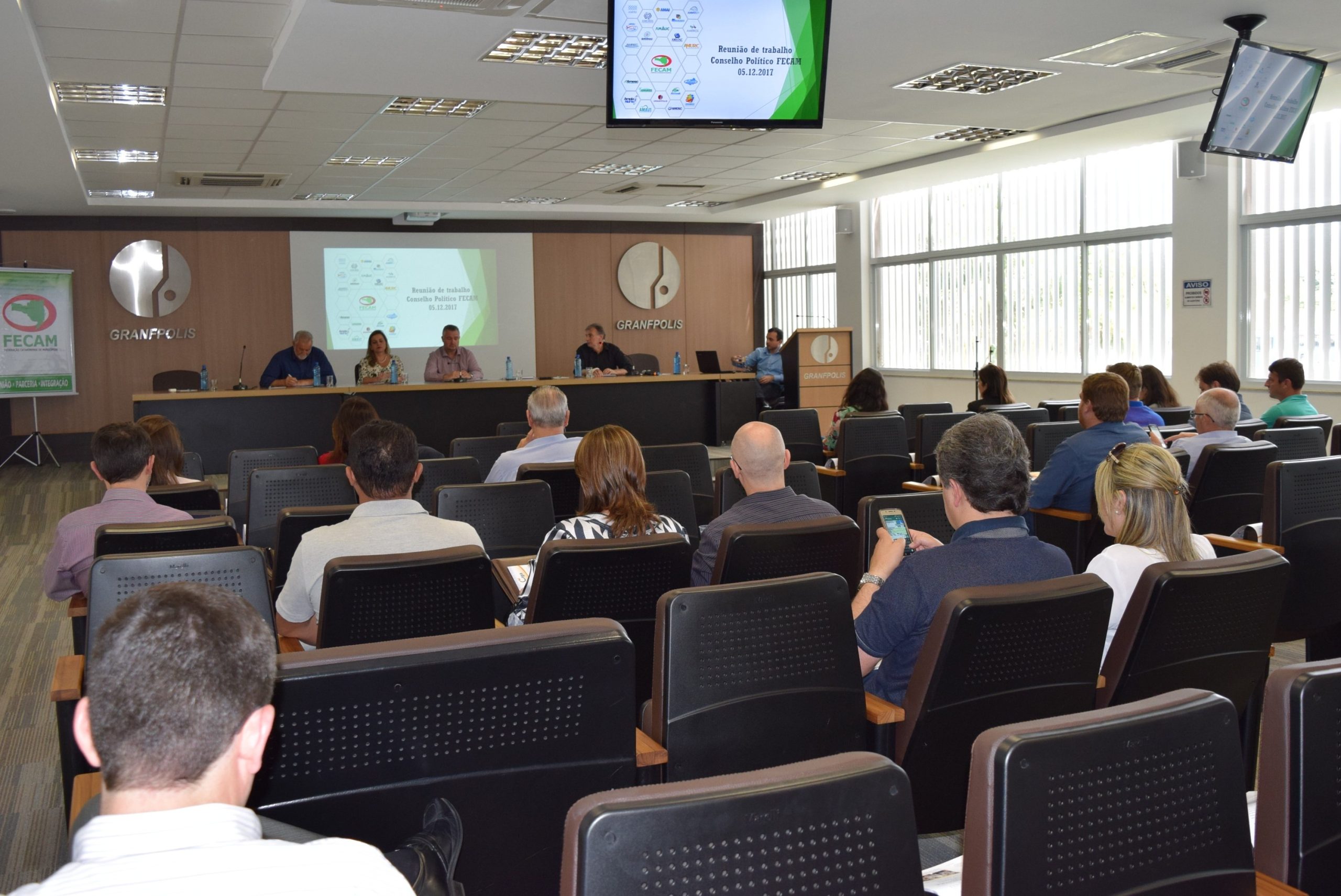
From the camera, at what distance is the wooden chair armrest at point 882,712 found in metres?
2.27

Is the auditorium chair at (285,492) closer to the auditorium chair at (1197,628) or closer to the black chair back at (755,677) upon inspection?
the black chair back at (755,677)

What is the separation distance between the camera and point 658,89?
196 inches

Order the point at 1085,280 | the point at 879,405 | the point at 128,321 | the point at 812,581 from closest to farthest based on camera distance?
the point at 812,581, the point at 879,405, the point at 1085,280, the point at 128,321

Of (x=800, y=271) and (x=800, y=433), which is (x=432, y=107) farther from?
(x=800, y=271)

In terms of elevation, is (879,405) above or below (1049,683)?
above

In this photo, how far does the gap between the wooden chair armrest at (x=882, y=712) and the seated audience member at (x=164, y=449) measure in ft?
11.3

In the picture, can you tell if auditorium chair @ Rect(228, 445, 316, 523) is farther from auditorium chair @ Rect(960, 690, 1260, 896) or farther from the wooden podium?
the wooden podium

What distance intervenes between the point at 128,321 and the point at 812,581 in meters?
12.9

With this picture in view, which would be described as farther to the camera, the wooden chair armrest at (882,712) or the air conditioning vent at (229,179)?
the air conditioning vent at (229,179)

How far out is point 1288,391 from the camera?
21.7 feet

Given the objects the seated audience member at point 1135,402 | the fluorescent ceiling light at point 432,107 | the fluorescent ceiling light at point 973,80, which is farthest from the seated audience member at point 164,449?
the fluorescent ceiling light at point 973,80

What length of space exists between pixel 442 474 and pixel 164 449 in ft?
4.03

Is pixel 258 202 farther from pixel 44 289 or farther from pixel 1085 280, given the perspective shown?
pixel 1085 280

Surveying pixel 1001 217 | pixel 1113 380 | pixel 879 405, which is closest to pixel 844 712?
pixel 1113 380
